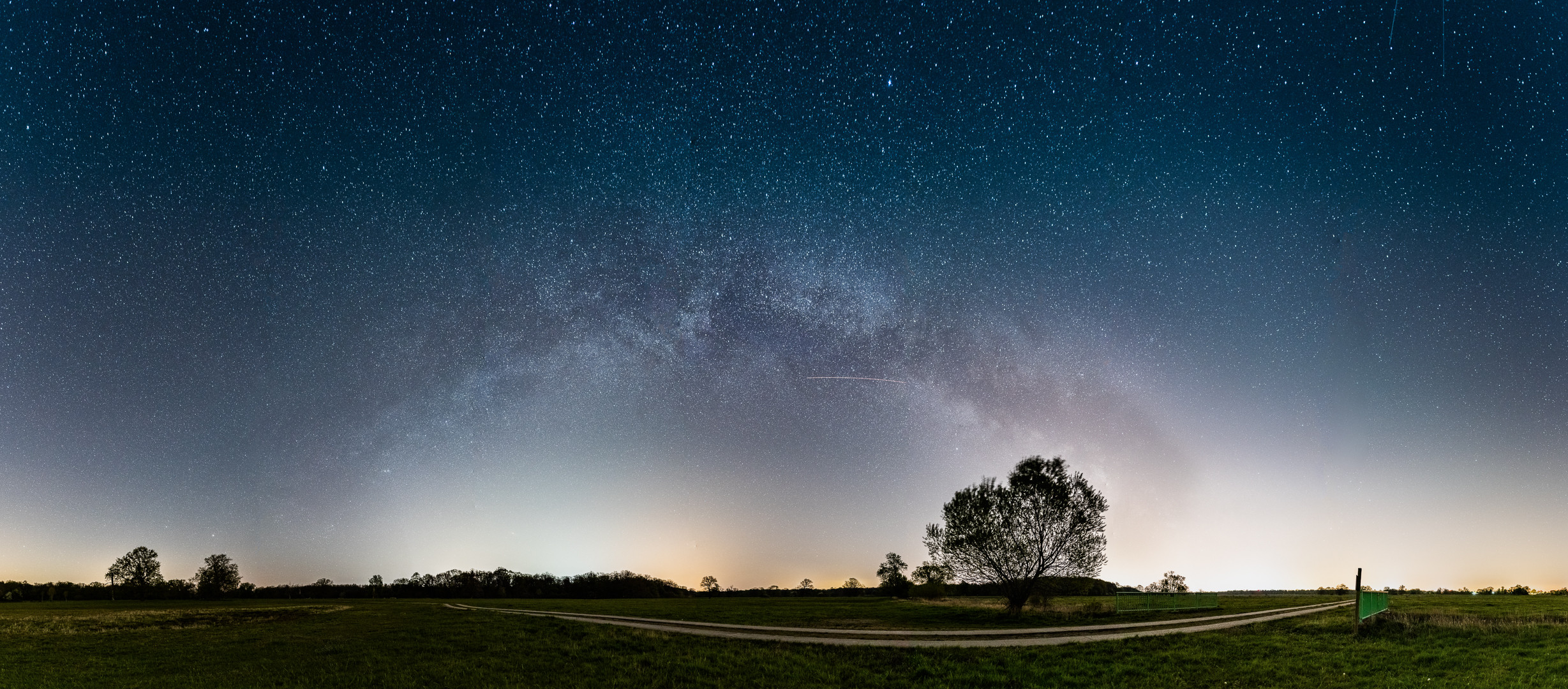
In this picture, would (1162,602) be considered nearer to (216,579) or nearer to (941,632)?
(941,632)

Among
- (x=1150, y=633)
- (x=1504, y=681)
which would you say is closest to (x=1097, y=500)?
(x=1150, y=633)

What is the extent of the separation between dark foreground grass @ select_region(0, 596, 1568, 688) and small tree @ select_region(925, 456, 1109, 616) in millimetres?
13608

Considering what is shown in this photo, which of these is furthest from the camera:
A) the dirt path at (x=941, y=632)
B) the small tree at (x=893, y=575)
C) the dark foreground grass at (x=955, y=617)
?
the small tree at (x=893, y=575)

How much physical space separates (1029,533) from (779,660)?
97.6 ft

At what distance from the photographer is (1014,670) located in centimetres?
1830

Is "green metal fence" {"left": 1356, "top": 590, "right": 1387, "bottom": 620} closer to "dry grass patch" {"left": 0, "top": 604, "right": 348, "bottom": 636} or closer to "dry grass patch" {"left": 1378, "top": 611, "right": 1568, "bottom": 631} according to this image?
"dry grass patch" {"left": 1378, "top": 611, "right": 1568, "bottom": 631}

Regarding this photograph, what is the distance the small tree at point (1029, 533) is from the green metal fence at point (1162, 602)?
499 cm

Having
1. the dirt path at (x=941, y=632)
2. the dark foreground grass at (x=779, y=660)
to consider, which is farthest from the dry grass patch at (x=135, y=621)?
the dirt path at (x=941, y=632)

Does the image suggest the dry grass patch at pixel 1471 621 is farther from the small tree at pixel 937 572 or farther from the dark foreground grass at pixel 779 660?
the small tree at pixel 937 572

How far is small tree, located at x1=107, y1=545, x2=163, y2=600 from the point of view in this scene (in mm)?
134375

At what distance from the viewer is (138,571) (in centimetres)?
13650

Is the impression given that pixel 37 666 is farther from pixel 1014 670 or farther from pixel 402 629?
pixel 1014 670

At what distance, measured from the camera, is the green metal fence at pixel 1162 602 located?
47094 mm

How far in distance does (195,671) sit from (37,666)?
6.74 m
